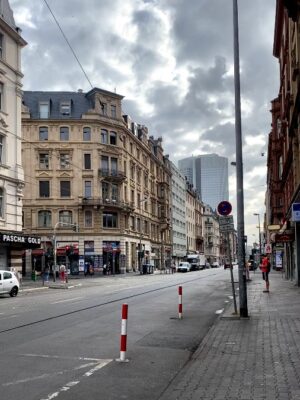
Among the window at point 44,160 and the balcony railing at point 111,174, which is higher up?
the window at point 44,160

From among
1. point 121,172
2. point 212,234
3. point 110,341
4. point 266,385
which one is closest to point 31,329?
point 110,341

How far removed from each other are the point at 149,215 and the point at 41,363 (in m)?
82.3

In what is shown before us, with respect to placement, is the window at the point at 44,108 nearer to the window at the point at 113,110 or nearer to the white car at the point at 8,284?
the window at the point at 113,110

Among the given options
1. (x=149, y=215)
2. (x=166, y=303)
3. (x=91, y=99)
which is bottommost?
(x=166, y=303)

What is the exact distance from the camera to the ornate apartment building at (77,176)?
68.1m

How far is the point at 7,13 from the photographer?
41.2 metres

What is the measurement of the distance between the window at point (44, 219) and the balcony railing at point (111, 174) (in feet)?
27.7

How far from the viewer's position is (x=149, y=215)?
90.9 meters

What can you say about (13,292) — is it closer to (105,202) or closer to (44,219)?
(44,219)

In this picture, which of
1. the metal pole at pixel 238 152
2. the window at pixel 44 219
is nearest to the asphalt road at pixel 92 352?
the metal pole at pixel 238 152

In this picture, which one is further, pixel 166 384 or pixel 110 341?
pixel 110 341

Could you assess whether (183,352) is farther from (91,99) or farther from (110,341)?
(91,99)

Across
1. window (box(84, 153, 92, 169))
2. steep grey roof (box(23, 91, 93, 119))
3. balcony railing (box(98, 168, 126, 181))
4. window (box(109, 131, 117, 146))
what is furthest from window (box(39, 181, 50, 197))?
window (box(109, 131, 117, 146))

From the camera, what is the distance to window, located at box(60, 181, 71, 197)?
69188 mm
